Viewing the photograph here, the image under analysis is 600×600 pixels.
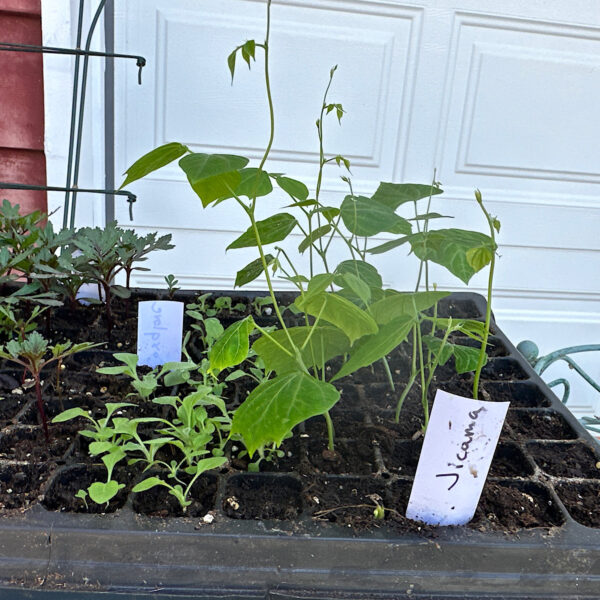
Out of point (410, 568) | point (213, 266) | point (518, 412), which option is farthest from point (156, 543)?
point (213, 266)

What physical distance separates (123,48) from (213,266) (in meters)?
0.52

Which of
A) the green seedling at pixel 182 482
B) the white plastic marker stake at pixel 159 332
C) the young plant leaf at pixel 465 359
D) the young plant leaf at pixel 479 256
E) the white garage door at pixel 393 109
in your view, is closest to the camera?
the young plant leaf at pixel 479 256

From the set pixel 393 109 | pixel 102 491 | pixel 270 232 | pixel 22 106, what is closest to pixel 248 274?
pixel 270 232

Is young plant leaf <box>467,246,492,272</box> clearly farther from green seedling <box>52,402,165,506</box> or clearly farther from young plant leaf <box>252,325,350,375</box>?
green seedling <box>52,402,165,506</box>

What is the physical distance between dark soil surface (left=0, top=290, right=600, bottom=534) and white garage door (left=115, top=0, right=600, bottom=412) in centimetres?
65

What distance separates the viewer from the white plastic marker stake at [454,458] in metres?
0.46

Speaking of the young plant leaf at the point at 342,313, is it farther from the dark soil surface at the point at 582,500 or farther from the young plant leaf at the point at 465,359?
the dark soil surface at the point at 582,500

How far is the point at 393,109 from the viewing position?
1.32 metres

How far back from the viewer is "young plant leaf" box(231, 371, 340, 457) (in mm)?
409

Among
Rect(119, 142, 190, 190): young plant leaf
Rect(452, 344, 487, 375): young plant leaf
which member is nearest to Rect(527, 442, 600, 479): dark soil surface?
Rect(452, 344, 487, 375): young plant leaf

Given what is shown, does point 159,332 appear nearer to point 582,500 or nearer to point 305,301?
point 305,301

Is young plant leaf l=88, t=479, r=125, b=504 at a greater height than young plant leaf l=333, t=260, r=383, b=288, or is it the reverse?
young plant leaf l=333, t=260, r=383, b=288

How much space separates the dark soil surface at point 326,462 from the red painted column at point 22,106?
755 mm

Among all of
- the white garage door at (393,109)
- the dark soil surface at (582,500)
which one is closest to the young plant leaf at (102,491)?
the dark soil surface at (582,500)
